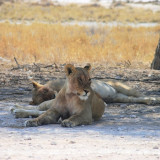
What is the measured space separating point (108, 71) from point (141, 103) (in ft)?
11.1

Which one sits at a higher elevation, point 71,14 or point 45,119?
point 71,14

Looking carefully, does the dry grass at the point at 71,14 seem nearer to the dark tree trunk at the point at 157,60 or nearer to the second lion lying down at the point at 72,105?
the dark tree trunk at the point at 157,60

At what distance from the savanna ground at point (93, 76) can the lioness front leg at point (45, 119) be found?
0.41 ft

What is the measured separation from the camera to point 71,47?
50.8ft

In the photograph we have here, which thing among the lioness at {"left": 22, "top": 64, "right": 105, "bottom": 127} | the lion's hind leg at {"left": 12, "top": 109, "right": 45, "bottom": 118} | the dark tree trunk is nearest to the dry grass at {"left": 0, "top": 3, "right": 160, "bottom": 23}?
the dark tree trunk

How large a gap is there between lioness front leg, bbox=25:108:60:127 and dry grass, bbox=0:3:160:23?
130 feet

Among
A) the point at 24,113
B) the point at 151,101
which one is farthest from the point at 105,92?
the point at 24,113

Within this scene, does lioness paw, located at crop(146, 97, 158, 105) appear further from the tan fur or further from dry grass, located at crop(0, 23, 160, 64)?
dry grass, located at crop(0, 23, 160, 64)

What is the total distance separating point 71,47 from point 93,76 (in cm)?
448

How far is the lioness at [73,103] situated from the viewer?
607cm

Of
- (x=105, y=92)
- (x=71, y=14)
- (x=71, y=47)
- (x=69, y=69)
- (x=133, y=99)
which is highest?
(x=69, y=69)

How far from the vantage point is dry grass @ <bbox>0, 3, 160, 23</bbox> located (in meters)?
47.6

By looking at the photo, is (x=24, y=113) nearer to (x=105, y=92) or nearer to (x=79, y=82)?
(x=79, y=82)

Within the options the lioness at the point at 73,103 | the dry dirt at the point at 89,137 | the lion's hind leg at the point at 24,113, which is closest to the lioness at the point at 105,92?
the dry dirt at the point at 89,137
